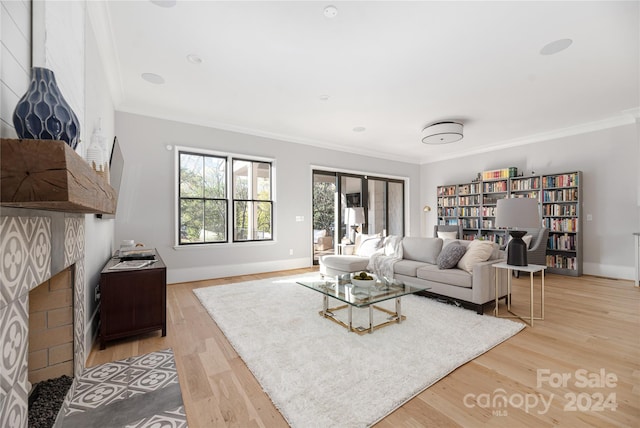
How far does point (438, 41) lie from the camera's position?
9.10ft

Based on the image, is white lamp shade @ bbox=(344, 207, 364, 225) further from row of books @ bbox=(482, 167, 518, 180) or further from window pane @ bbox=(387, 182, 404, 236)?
row of books @ bbox=(482, 167, 518, 180)

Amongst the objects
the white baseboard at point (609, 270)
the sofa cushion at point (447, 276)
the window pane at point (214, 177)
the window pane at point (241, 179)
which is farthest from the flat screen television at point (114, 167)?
the white baseboard at point (609, 270)

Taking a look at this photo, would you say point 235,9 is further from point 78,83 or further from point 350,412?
point 350,412

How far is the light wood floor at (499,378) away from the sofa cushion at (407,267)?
989 mm

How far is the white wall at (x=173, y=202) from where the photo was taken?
4406 millimetres

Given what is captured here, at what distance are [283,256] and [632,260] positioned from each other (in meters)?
6.23

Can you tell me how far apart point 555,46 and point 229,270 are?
17.8ft

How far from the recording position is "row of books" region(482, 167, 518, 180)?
613 centimetres

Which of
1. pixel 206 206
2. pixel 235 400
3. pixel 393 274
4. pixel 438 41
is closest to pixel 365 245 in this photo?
pixel 393 274

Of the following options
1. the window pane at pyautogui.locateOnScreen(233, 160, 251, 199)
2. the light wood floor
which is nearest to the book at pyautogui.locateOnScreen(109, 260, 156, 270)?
the light wood floor

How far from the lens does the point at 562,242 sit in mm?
5426

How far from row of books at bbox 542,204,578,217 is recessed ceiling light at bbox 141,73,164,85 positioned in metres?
7.06

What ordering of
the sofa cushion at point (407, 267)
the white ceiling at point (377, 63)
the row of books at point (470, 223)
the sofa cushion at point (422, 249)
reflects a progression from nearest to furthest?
the white ceiling at point (377, 63)
the sofa cushion at point (407, 267)
the sofa cushion at point (422, 249)
the row of books at point (470, 223)

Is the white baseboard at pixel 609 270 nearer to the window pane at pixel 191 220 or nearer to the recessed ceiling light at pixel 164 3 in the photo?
the window pane at pixel 191 220
